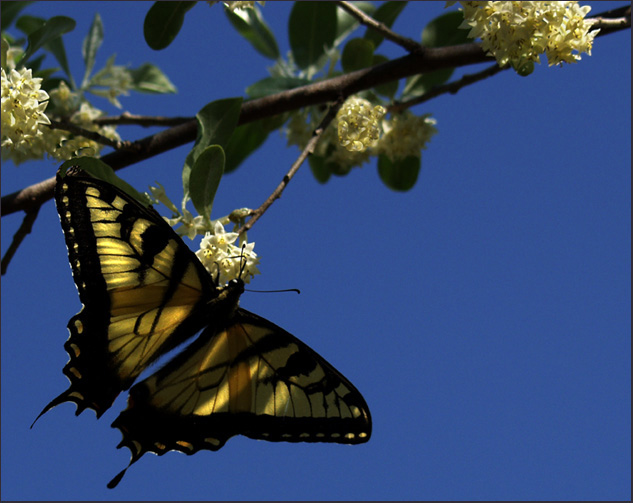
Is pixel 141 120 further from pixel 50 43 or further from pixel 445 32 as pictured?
pixel 445 32

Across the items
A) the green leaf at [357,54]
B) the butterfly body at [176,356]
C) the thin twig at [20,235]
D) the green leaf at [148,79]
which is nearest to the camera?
the butterfly body at [176,356]

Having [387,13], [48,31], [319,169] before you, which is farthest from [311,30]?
[48,31]

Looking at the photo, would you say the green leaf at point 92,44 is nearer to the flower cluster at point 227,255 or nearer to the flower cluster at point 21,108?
the flower cluster at point 21,108

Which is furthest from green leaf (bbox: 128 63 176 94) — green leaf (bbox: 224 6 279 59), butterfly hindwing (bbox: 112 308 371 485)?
butterfly hindwing (bbox: 112 308 371 485)

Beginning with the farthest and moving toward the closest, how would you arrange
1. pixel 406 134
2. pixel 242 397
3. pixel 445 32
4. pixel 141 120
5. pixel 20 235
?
pixel 406 134
pixel 445 32
pixel 141 120
pixel 20 235
pixel 242 397

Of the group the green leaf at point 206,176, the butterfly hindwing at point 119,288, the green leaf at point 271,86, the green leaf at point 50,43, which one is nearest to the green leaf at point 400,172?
the green leaf at point 271,86

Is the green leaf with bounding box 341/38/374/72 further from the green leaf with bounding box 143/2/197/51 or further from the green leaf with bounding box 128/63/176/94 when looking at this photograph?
the green leaf with bounding box 128/63/176/94

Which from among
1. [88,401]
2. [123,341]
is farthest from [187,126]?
[88,401]
